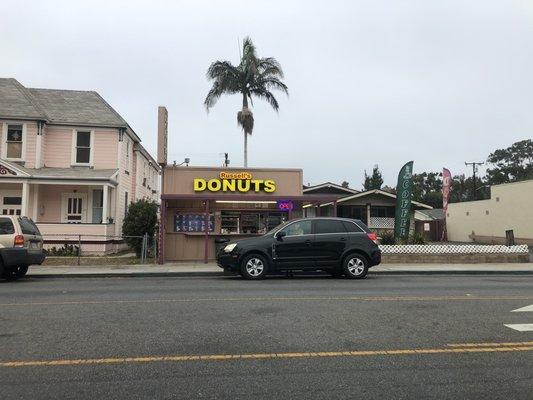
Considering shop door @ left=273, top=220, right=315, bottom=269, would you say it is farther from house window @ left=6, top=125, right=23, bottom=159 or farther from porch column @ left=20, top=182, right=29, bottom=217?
house window @ left=6, top=125, right=23, bottom=159

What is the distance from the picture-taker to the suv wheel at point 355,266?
1422 cm

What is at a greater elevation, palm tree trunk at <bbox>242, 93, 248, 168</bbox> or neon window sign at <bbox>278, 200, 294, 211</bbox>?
palm tree trunk at <bbox>242, 93, 248, 168</bbox>

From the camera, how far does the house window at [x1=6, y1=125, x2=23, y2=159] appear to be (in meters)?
22.9

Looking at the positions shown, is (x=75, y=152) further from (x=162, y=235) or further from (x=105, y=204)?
(x=162, y=235)

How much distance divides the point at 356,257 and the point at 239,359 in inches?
359

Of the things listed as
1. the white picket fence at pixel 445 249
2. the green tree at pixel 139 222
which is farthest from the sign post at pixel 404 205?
the green tree at pixel 139 222

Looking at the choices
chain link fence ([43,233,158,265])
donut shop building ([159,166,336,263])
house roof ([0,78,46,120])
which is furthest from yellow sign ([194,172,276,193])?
house roof ([0,78,46,120])

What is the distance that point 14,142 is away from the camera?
2286cm

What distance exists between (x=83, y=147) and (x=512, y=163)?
74438 mm

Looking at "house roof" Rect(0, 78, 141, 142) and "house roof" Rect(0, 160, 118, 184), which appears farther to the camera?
"house roof" Rect(0, 78, 141, 142)

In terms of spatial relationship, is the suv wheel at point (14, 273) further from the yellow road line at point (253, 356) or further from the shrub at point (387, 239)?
the shrub at point (387, 239)

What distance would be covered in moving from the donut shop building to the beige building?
22126mm

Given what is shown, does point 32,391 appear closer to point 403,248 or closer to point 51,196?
point 403,248

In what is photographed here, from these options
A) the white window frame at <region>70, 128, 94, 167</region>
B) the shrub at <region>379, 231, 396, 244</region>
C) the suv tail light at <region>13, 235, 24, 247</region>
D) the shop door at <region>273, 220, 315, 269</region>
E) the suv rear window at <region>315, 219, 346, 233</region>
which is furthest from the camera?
the white window frame at <region>70, 128, 94, 167</region>
